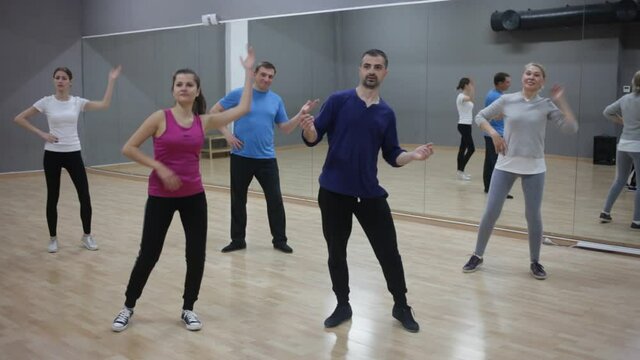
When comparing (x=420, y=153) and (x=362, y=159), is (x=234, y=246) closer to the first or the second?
(x=362, y=159)

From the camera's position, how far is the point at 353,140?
3.54 m

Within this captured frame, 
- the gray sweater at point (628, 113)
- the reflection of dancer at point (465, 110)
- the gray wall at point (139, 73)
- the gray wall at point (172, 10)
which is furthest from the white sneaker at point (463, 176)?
the gray wall at point (139, 73)

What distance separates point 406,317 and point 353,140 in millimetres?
1079

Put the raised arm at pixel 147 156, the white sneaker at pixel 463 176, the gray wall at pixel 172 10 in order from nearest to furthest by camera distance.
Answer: the raised arm at pixel 147 156 < the white sneaker at pixel 463 176 < the gray wall at pixel 172 10

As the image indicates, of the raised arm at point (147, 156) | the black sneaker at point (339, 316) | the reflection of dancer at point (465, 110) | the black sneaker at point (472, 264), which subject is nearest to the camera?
the raised arm at point (147, 156)

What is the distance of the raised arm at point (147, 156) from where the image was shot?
3.32 m

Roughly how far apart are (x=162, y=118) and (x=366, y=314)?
5.58 feet

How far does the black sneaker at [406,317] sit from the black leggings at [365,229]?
0.04m

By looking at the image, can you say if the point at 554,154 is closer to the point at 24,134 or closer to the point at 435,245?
the point at 435,245

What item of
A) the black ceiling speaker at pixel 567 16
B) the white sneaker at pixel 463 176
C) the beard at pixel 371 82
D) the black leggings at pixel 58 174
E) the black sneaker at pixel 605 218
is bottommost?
the black sneaker at pixel 605 218

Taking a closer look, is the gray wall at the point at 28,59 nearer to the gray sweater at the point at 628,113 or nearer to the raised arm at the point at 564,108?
the gray sweater at the point at 628,113

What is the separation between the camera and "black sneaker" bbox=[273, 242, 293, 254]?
5.60 m

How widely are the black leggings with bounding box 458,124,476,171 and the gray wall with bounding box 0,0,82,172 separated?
7.07 metres

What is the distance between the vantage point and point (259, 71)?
5.24m
